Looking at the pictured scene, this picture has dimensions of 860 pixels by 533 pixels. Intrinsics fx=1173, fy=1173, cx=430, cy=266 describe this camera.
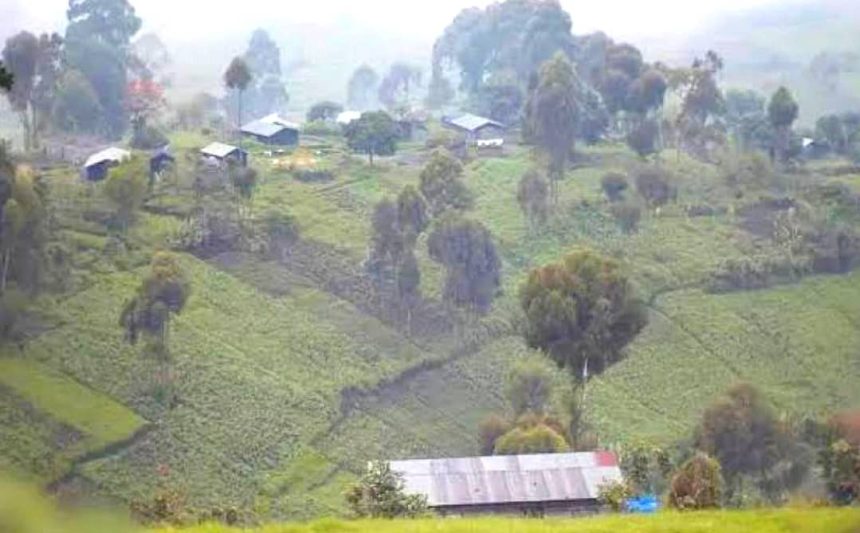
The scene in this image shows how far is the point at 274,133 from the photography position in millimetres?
52688

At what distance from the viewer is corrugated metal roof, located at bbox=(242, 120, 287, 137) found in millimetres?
52812

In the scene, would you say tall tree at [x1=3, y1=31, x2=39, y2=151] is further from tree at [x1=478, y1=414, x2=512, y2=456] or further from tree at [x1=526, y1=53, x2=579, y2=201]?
tree at [x1=478, y1=414, x2=512, y2=456]

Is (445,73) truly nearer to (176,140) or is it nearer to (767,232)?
(176,140)

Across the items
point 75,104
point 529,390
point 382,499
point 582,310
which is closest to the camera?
point 382,499

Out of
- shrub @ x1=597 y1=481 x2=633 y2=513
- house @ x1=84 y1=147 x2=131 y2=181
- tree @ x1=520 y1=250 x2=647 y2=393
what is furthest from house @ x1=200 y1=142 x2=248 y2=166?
shrub @ x1=597 y1=481 x2=633 y2=513

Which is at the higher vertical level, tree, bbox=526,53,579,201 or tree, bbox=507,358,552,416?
tree, bbox=526,53,579,201

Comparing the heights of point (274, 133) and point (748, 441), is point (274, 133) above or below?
above

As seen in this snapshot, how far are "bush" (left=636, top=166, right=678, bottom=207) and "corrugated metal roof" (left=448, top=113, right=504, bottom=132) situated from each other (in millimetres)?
12980

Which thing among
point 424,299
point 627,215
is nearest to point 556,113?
point 627,215

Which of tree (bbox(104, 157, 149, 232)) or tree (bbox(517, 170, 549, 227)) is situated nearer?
tree (bbox(104, 157, 149, 232))

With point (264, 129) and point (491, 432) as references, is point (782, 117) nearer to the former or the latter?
point (264, 129)

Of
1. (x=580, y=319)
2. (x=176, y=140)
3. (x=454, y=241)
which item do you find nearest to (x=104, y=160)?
(x=176, y=140)

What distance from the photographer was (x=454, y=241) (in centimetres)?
3588

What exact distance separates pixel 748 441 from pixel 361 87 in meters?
63.0
